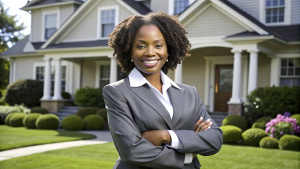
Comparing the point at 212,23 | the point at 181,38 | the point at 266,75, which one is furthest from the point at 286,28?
the point at 181,38

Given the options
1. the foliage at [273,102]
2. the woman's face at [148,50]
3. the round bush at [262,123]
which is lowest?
the round bush at [262,123]

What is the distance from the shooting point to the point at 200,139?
8.22 feet

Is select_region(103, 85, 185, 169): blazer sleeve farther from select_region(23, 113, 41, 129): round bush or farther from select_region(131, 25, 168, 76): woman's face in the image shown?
select_region(23, 113, 41, 129): round bush

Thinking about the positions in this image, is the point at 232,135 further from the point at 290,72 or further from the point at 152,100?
the point at 152,100

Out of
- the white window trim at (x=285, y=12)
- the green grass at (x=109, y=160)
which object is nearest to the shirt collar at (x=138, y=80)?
the green grass at (x=109, y=160)

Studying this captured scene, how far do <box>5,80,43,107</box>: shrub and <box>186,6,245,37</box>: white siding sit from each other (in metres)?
9.29

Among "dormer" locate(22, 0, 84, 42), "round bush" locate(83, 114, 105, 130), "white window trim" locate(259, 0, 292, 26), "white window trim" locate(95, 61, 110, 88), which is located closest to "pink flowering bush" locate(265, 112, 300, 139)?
"white window trim" locate(259, 0, 292, 26)

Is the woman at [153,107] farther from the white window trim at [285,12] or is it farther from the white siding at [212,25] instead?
the white window trim at [285,12]

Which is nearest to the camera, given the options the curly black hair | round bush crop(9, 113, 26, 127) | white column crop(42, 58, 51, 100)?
the curly black hair

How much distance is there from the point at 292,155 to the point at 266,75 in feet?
22.3

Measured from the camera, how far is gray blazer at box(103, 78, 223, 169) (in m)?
2.34

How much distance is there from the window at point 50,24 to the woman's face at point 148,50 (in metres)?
19.9

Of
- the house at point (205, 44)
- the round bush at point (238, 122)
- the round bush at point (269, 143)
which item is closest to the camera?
the round bush at point (269, 143)

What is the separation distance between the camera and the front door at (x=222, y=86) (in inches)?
634
